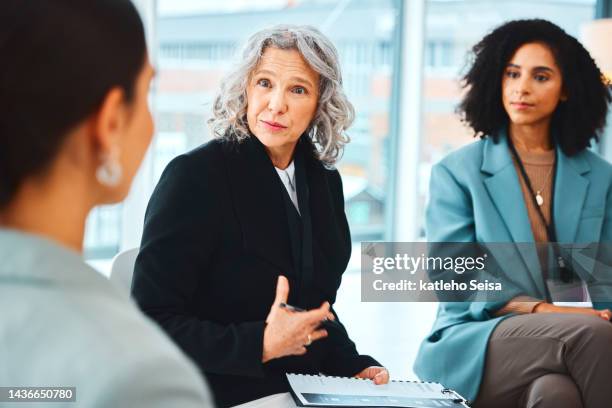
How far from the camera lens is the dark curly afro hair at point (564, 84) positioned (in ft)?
9.02

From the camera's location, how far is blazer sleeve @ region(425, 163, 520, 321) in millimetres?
2623

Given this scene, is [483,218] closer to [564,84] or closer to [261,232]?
[564,84]

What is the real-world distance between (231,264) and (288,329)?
259 mm

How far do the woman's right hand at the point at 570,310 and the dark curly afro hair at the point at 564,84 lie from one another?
1.78ft

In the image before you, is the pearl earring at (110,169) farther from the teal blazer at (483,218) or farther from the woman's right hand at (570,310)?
the woman's right hand at (570,310)

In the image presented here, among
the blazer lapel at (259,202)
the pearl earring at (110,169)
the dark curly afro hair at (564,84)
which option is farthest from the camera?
the dark curly afro hair at (564,84)

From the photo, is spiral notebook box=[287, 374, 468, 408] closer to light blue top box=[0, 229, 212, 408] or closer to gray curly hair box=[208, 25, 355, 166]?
gray curly hair box=[208, 25, 355, 166]

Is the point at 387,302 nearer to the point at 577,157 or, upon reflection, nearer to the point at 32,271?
the point at 577,157

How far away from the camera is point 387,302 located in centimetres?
536

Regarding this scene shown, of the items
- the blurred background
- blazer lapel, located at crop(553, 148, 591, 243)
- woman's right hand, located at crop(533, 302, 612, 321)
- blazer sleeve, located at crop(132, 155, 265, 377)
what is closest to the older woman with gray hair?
blazer sleeve, located at crop(132, 155, 265, 377)

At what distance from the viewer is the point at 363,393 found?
1750 millimetres

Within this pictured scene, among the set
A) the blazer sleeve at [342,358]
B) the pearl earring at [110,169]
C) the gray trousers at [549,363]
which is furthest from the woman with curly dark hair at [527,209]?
the pearl earring at [110,169]

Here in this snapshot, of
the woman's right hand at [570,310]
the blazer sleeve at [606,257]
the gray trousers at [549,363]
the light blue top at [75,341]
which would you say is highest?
the light blue top at [75,341]

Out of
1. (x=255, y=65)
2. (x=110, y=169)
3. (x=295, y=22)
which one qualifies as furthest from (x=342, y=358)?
(x=295, y=22)
